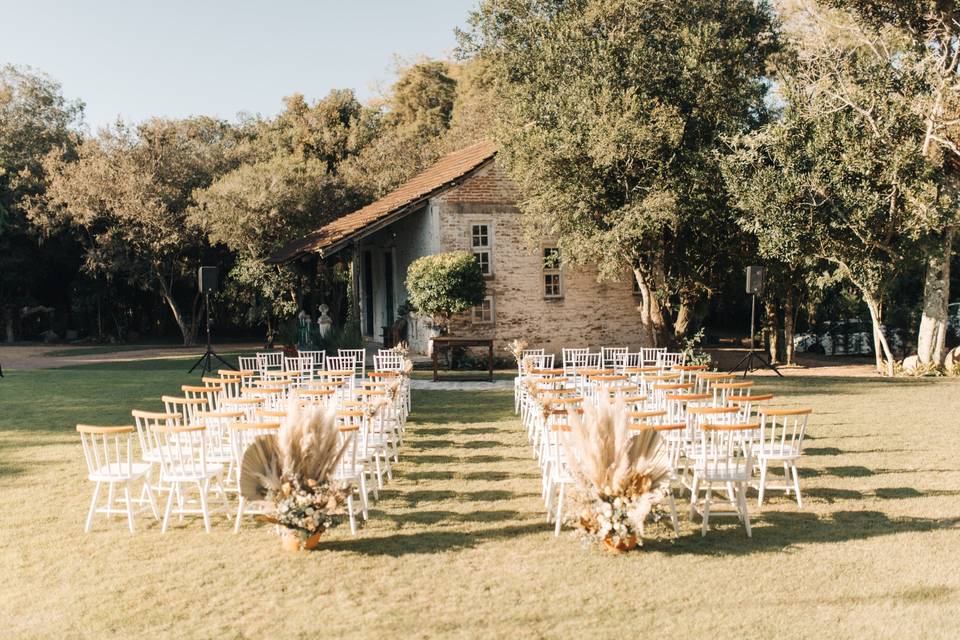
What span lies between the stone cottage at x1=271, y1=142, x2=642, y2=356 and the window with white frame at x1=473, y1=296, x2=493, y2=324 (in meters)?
0.02

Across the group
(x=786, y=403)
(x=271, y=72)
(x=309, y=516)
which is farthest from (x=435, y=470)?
(x=271, y=72)

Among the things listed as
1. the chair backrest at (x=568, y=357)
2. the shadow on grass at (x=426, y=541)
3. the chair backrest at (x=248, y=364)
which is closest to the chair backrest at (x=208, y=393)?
the shadow on grass at (x=426, y=541)

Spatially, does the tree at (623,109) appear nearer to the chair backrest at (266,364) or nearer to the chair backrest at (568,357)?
the chair backrest at (568,357)

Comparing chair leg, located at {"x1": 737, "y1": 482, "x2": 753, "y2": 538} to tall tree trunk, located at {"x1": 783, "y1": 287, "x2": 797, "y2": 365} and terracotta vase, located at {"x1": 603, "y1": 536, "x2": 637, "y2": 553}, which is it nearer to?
terracotta vase, located at {"x1": 603, "y1": 536, "x2": 637, "y2": 553}

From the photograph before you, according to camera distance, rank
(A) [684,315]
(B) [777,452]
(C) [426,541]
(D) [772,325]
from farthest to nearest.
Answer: (D) [772,325] → (A) [684,315] → (B) [777,452] → (C) [426,541]

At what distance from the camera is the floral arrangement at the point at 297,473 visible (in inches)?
226

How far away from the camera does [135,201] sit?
86.7 ft

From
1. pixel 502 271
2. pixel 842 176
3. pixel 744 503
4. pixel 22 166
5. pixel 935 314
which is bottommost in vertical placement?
pixel 744 503

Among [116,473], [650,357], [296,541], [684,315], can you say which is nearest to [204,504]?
[116,473]

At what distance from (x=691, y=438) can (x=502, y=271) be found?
12.9 meters

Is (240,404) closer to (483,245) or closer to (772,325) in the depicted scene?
(483,245)

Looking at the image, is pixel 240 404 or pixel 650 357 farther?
pixel 650 357

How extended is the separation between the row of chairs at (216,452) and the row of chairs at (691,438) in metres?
1.58

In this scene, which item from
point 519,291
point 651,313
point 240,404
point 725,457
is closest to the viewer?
point 725,457
